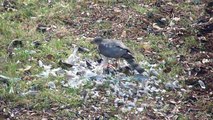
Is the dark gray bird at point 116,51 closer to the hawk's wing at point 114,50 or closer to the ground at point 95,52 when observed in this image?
the hawk's wing at point 114,50

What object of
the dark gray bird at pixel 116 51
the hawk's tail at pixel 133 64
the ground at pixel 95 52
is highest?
the dark gray bird at pixel 116 51

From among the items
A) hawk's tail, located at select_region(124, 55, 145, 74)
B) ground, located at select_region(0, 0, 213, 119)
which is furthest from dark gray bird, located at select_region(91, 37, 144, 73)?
ground, located at select_region(0, 0, 213, 119)

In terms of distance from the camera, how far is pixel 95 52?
23.8 feet

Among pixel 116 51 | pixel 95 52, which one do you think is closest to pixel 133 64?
pixel 116 51

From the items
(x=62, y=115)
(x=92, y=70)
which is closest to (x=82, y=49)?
(x=92, y=70)

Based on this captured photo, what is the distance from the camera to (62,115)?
577 cm

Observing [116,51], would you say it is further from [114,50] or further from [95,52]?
[95,52]

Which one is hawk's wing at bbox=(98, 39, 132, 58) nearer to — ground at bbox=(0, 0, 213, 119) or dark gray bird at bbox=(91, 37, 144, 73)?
dark gray bird at bbox=(91, 37, 144, 73)

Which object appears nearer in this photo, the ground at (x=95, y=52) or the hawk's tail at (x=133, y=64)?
the ground at (x=95, y=52)

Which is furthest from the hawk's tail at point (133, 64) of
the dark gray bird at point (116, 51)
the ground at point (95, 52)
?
the ground at point (95, 52)

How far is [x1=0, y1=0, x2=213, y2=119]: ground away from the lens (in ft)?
19.5

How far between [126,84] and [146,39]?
1.69 metres

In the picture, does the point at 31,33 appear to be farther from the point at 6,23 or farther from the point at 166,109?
the point at 166,109

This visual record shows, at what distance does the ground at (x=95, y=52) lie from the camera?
5.93m
